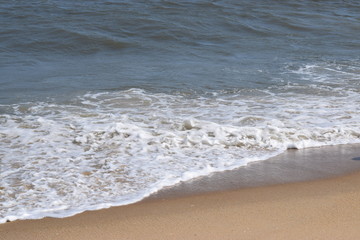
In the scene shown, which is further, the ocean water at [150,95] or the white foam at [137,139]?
the ocean water at [150,95]

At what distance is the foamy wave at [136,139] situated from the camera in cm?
414

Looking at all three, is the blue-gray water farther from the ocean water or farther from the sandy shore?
the sandy shore

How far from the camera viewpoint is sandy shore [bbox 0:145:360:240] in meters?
3.39

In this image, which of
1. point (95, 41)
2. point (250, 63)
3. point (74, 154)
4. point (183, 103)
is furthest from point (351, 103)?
point (95, 41)

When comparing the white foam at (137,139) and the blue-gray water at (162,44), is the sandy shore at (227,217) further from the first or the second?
the blue-gray water at (162,44)

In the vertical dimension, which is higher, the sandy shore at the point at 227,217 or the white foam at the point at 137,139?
the sandy shore at the point at 227,217

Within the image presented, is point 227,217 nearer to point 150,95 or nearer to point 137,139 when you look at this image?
point 137,139

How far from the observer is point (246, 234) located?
336 centimetres

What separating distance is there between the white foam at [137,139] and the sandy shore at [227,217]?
7.8 inches

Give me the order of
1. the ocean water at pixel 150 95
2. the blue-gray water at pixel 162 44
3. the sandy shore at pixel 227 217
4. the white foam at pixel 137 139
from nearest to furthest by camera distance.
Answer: the sandy shore at pixel 227 217 < the white foam at pixel 137 139 < the ocean water at pixel 150 95 < the blue-gray water at pixel 162 44

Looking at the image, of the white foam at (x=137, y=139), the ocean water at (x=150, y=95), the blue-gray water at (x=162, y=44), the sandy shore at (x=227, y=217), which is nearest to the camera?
the sandy shore at (x=227, y=217)

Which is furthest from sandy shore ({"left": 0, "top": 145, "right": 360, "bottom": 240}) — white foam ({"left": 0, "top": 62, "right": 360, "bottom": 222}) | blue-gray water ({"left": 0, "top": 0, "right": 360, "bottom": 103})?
blue-gray water ({"left": 0, "top": 0, "right": 360, "bottom": 103})

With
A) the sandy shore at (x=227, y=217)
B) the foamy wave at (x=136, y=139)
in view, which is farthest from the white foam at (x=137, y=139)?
the sandy shore at (x=227, y=217)

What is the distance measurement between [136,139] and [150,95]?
204cm
